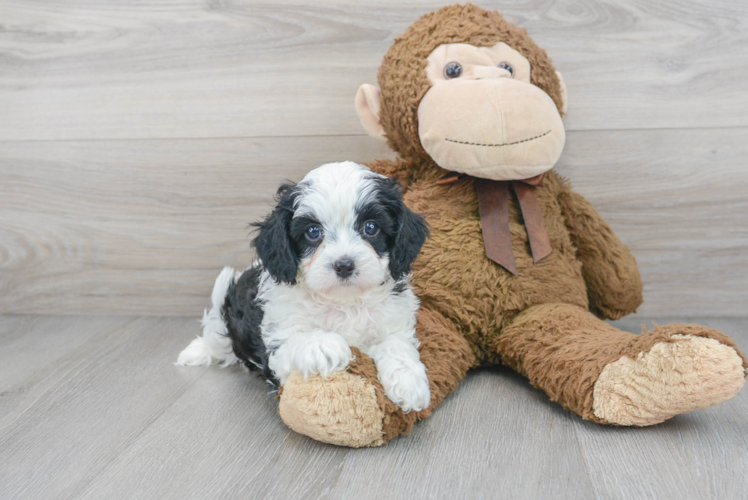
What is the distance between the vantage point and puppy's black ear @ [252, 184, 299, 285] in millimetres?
1238

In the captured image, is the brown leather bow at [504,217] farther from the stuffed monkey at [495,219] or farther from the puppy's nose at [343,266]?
the puppy's nose at [343,266]

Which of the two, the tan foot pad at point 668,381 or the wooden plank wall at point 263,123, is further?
the wooden plank wall at point 263,123

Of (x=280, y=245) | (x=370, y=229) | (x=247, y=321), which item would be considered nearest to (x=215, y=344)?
(x=247, y=321)

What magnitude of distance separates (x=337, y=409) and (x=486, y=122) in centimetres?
75

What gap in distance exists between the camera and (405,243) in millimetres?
1275

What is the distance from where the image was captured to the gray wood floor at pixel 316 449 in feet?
3.43

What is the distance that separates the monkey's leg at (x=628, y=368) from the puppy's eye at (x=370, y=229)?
0.49 m

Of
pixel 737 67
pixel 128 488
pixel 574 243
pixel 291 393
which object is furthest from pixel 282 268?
pixel 737 67

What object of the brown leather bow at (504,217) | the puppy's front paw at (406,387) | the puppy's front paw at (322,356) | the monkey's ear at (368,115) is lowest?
the puppy's front paw at (406,387)

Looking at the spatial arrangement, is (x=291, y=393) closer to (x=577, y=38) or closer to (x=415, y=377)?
(x=415, y=377)

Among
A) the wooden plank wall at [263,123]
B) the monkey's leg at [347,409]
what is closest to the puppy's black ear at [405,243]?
the monkey's leg at [347,409]

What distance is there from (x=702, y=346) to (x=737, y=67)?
1.21 m

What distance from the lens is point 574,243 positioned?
1755 mm

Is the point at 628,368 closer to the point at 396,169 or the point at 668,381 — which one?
the point at 668,381
